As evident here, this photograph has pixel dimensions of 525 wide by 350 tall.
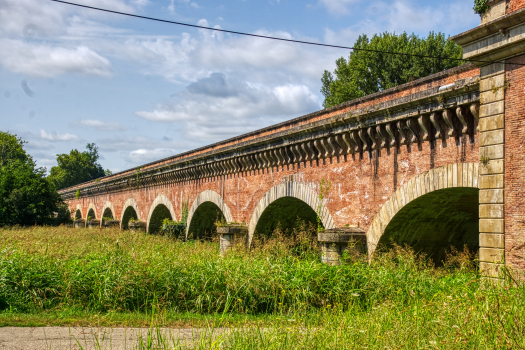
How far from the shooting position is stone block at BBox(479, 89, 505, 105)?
6.17m

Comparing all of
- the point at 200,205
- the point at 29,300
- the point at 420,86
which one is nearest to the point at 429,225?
the point at 420,86

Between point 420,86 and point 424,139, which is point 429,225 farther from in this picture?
point 420,86

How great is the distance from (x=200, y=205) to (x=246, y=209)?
368 centimetres

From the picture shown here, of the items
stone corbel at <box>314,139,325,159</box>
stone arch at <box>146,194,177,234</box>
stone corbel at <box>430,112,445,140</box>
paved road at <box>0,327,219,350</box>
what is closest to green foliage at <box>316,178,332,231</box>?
stone corbel at <box>314,139,325,159</box>

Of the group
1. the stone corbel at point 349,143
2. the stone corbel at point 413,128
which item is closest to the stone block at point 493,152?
the stone corbel at point 413,128

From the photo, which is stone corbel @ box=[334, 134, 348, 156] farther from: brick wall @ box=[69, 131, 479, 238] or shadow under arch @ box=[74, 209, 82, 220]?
shadow under arch @ box=[74, 209, 82, 220]

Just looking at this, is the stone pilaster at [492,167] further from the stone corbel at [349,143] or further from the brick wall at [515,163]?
the stone corbel at [349,143]

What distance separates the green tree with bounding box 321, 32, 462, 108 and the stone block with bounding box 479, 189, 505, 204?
1673 cm

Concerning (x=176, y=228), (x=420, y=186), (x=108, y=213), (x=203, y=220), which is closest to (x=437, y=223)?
(x=420, y=186)

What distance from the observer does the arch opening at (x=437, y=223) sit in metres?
7.59

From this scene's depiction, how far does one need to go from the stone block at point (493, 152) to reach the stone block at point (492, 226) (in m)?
0.83

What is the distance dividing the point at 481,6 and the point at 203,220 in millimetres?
12797

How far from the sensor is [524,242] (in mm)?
5719

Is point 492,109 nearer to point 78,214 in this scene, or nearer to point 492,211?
point 492,211
